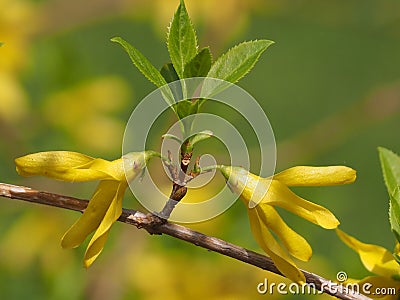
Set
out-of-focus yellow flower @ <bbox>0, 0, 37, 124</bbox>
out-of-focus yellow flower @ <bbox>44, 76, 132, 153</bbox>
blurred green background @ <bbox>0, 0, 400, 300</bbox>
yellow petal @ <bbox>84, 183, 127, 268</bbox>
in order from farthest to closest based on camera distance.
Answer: out-of-focus yellow flower @ <bbox>44, 76, 132, 153</bbox>, out-of-focus yellow flower @ <bbox>0, 0, 37, 124</bbox>, blurred green background @ <bbox>0, 0, 400, 300</bbox>, yellow petal @ <bbox>84, 183, 127, 268</bbox>

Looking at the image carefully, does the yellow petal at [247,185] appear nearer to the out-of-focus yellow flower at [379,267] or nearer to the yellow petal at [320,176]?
the yellow petal at [320,176]

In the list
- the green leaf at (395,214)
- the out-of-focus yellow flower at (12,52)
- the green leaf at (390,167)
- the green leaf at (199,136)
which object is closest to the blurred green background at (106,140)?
the out-of-focus yellow flower at (12,52)

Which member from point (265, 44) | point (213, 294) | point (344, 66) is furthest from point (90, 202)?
point (344, 66)

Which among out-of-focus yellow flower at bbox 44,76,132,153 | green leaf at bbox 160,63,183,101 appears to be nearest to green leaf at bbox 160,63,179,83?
green leaf at bbox 160,63,183,101

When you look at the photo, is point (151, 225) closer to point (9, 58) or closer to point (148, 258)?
point (148, 258)

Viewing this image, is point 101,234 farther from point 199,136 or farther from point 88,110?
point 88,110

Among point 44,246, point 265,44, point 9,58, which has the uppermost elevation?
point 265,44

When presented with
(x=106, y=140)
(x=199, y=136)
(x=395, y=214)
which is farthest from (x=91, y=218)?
(x=106, y=140)

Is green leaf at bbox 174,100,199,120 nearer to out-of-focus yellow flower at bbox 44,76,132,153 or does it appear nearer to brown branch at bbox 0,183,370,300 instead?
brown branch at bbox 0,183,370,300
